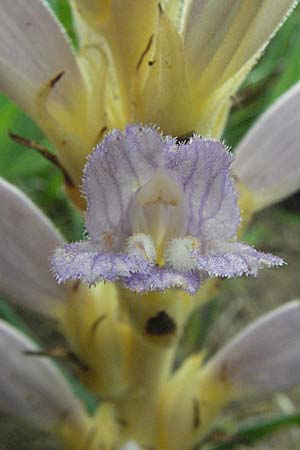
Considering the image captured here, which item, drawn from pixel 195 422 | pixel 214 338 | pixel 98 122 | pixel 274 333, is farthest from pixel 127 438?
pixel 214 338

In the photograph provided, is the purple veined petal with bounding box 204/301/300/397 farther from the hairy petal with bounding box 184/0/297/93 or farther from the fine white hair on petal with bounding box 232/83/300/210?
the hairy petal with bounding box 184/0/297/93

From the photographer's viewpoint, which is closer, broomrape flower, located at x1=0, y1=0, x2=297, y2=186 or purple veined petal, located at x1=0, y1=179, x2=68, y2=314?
broomrape flower, located at x1=0, y1=0, x2=297, y2=186

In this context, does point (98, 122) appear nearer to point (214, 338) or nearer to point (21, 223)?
point (21, 223)

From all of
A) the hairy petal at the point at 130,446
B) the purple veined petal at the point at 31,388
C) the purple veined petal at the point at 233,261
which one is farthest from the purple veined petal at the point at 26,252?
the purple veined petal at the point at 233,261

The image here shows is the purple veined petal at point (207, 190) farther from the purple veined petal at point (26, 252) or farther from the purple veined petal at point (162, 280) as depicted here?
the purple veined petal at point (26, 252)

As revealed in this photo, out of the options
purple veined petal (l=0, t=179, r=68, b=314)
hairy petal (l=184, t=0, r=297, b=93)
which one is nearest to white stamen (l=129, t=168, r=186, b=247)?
hairy petal (l=184, t=0, r=297, b=93)

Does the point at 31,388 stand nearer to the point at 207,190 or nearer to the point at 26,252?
the point at 26,252
